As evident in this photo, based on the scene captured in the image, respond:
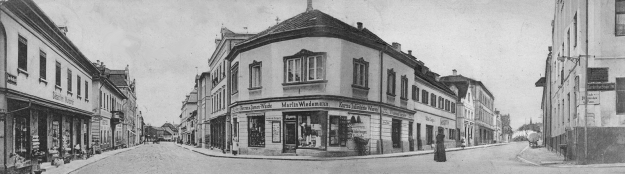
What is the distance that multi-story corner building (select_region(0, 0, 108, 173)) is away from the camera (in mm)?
12148

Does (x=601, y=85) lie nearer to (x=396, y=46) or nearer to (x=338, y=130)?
(x=396, y=46)

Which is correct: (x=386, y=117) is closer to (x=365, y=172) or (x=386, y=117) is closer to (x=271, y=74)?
(x=365, y=172)

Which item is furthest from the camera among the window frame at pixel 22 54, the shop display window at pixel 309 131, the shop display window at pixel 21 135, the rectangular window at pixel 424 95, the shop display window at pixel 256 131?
the shop display window at pixel 256 131

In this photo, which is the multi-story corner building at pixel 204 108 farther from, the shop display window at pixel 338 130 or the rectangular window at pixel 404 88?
the rectangular window at pixel 404 88

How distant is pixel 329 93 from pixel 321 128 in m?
0.94

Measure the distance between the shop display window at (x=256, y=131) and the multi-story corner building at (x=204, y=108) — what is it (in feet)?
72.4

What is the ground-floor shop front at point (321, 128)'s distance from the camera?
1079 cm

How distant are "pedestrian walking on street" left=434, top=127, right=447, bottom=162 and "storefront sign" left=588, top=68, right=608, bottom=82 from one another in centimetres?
400

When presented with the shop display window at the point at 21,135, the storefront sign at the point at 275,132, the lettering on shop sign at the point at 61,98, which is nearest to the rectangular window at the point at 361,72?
the storefront sign at the point at 275,132

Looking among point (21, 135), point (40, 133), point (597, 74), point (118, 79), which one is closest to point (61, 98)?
point (40, 133)

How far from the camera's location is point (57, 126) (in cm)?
1955

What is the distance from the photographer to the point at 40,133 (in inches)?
682

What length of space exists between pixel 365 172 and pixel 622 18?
306 inches

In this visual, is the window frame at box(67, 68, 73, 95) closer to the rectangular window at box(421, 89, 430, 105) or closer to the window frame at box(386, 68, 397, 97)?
the window frame at box(386, 68, 397, 97)
